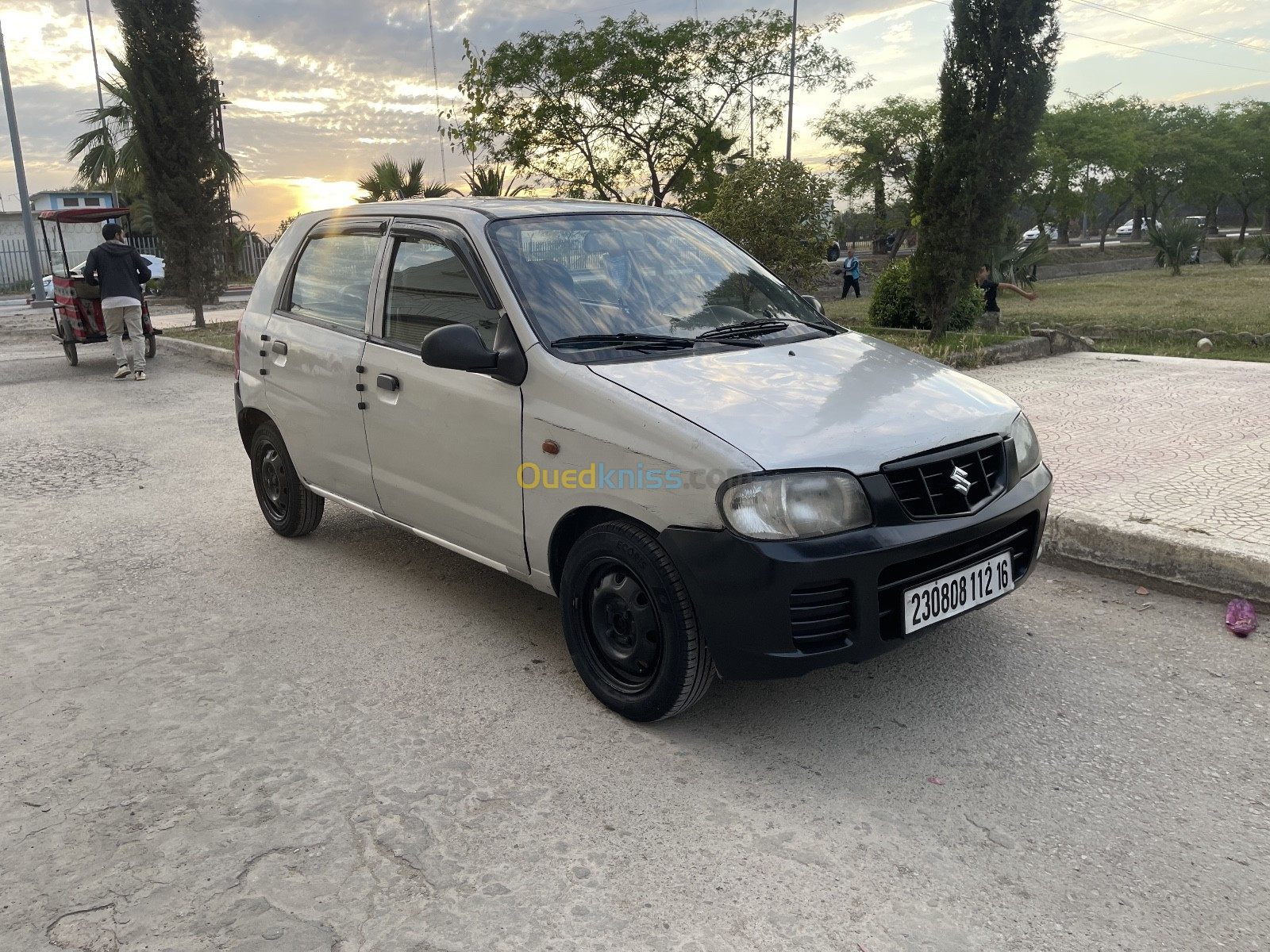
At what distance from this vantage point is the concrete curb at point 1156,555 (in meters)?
4.34

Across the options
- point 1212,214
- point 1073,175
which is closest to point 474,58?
point 1073,175

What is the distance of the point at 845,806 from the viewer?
9.62 feet

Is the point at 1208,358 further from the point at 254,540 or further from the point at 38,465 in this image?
the point at 38,465

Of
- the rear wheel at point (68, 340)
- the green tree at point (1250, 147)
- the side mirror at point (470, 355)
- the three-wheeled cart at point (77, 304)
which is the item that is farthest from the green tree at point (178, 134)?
the green tree at point (1250, 147)

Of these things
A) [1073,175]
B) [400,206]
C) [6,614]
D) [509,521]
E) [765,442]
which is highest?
[1073,175]

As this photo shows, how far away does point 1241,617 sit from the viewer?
162 inches

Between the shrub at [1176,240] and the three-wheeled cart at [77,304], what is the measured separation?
85.8 ft

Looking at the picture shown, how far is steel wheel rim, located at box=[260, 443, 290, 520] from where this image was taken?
548cm

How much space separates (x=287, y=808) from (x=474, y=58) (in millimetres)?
24304

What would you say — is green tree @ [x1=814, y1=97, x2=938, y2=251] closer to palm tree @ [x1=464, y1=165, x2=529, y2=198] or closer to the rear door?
palm tree @ [x1=464, y1=165, x2=529, y2=198]

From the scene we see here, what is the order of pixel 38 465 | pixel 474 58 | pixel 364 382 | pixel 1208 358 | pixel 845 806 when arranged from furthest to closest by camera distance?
1. pixel 474 58
2. pixel 1208 358
3. pixel 38 465
4. pixel 364 382
5. pixel 845 806

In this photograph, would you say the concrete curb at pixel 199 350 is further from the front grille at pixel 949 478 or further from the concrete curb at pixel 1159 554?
the front grille at pixel 949 478

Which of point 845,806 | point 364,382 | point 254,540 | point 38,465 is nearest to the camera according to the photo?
point 845,806

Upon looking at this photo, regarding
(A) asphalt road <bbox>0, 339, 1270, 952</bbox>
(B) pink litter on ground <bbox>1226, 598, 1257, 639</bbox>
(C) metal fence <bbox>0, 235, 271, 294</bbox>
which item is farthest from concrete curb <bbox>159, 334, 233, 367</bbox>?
(C) metal fence <bbox>0, 235, 271, 294</bbox>
